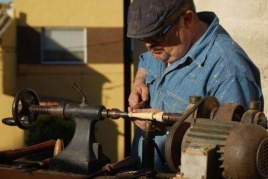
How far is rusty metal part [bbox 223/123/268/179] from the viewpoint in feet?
5.28

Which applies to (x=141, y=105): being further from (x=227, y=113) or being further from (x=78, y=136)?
(x=227, y=113)

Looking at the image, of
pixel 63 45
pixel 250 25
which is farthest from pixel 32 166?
pixel 63 45

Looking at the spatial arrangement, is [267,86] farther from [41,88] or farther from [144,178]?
[41,88]

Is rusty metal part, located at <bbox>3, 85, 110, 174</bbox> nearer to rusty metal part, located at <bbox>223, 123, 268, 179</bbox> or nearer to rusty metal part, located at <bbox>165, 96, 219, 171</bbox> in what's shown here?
rusty metal part, located at <bbox>165, 96, 219, 171</bbox>

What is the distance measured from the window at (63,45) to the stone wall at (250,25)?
11.6 metres

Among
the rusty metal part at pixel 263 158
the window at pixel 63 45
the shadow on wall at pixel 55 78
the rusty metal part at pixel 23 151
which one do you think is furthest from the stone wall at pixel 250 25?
the window at pixel 63 45

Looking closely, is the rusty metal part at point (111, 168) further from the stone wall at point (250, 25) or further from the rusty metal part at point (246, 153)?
the stone wall at point (250, 25)

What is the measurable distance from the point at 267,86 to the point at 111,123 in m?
11.9

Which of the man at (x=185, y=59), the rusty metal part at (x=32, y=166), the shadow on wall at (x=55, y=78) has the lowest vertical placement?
the shadow on wall at (x=55, y=78)

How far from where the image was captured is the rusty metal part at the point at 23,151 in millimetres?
2307

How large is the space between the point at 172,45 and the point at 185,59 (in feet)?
0.29

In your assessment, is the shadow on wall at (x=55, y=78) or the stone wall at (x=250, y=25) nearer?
the stone wall at (x=250, y=25)

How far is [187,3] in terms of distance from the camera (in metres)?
2.35

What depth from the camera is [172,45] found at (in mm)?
2389
